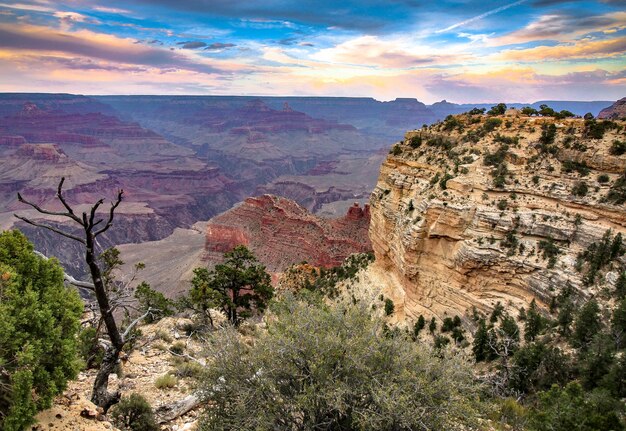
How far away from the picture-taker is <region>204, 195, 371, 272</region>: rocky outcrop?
173 ft

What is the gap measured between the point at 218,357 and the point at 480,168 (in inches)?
752

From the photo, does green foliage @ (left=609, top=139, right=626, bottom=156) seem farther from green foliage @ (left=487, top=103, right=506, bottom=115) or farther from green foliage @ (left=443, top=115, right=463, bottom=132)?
green foliage @ (left=487, top=103, right=506, bottom=115)

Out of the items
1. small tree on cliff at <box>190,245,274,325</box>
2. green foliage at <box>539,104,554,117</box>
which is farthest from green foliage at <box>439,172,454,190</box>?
small tree on cliff at <box>190,245,274,325</box>

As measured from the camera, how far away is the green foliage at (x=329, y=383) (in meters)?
8.03

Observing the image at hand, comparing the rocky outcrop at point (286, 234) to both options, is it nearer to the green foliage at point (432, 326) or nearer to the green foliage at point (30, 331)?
the green foliage at point (432, 326)

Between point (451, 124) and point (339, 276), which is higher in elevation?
point (451, 124)

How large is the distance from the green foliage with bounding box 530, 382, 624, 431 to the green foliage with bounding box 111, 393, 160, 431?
977 cm

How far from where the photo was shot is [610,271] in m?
16.6

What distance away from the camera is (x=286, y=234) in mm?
60469

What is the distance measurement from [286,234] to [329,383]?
52404 mm

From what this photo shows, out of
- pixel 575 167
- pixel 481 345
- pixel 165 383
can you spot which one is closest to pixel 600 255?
pixel 575 167

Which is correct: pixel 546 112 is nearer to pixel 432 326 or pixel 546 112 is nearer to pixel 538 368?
pixel 432 326

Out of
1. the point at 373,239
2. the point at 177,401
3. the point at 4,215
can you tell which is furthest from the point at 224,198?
the point at 177,401

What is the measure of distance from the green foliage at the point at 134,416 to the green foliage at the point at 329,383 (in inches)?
85.6
